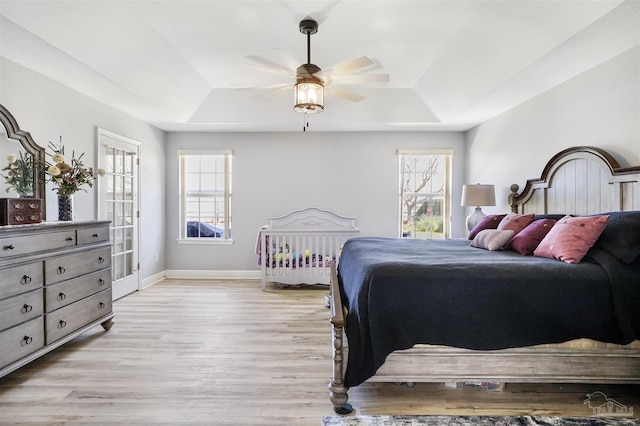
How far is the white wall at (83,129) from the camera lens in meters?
3.01

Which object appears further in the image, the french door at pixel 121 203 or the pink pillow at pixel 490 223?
the french door at pixel 121 203

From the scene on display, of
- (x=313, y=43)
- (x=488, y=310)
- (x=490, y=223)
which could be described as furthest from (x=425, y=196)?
(x=488, y=310)

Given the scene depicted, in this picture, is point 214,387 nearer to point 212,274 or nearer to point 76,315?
point 76,315

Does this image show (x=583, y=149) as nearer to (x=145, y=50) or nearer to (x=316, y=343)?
(x=316, y=343)

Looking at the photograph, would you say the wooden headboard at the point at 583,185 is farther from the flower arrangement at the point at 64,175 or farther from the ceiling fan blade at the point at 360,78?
the flower arrangement at the point at 64,175

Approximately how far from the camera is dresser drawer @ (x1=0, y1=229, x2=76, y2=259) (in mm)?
2260

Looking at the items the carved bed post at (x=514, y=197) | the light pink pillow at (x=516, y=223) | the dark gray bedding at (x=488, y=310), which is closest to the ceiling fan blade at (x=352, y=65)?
the dark gray bedding at (x=488, y=310)

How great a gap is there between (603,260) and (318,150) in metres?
4.17

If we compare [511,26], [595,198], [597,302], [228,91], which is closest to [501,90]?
[511,26]

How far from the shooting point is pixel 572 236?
228 centimetres

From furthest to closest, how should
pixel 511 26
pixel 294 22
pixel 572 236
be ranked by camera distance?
pixel 294 22, pixel 511 26, pixel 572 236

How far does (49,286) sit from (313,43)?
3.04 m

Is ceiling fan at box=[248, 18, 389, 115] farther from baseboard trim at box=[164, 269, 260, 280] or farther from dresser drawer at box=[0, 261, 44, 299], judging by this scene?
baseboard trim at box=[164, 269, 260, 280]

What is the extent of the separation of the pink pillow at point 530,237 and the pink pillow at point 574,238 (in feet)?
0.58
